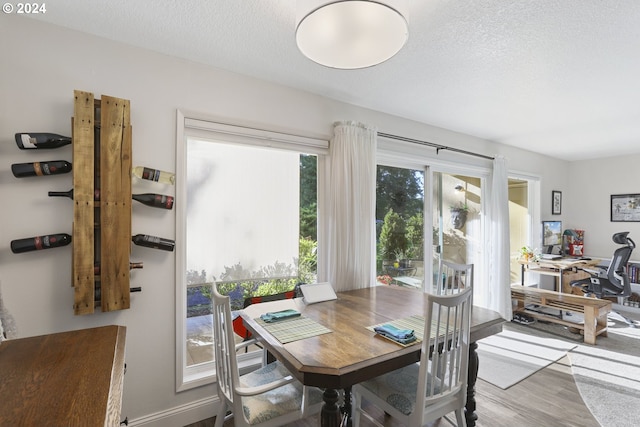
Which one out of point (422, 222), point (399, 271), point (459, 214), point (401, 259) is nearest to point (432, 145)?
point (422, 222)

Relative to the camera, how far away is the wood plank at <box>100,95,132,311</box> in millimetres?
1676

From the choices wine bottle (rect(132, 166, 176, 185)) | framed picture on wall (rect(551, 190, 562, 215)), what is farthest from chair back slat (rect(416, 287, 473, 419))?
framed picture on wall (rect(551, 190, 562, 215))

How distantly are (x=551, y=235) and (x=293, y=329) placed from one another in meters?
5.26

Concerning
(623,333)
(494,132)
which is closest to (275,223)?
(494,132)

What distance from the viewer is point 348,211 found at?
2.60 metres

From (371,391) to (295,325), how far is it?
20.9 inches

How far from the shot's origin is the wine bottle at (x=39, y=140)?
152 centimetres

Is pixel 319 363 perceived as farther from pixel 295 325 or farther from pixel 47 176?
pixel 47 176

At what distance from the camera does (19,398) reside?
2.41 feet

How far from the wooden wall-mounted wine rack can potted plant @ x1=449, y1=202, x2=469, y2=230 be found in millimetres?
3461

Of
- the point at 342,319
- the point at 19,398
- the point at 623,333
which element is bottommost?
the point at 623,333

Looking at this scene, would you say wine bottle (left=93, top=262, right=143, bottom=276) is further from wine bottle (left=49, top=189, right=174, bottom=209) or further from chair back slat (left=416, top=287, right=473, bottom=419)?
chair back slat (left=416, top=287, right=473, bottom=419)

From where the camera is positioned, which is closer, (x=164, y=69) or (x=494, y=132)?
(x=164, y=69)

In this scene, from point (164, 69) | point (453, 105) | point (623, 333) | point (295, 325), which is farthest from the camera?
point (623, 333)
